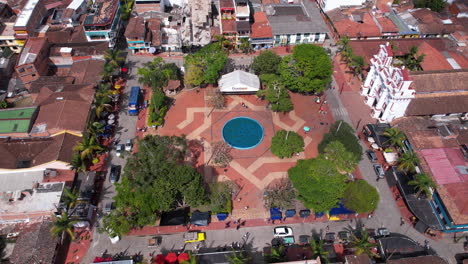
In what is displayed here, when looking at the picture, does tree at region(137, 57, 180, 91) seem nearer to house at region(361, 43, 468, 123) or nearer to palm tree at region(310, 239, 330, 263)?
house at region(361, 43, 468, 123)

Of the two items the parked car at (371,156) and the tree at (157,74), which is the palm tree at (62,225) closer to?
the tree at (157,74)

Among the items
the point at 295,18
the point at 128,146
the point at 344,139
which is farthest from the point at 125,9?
the point at 344,139

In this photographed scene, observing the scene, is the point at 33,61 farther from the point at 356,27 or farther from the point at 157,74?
the point at 356,27

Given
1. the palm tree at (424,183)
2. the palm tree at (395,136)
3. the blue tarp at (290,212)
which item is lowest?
the blue tarp at (290,212)

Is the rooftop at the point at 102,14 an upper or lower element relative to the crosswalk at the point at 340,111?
upper

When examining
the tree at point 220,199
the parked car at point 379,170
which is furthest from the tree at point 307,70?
the tree at point 220,199

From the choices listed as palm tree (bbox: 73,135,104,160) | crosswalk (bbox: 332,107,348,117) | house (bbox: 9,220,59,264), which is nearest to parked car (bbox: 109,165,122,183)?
palm tree (bbox: 73,135,104,160)

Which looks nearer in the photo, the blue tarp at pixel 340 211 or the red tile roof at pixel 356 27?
the blue tarp at pixel 340 211

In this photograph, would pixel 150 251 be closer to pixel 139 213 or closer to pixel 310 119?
pixel 139 213
